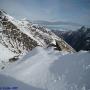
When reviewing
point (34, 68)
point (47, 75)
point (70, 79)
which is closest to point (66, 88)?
point (70, 79)

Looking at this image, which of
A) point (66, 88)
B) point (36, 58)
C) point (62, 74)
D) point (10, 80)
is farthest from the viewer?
point (36, 58)

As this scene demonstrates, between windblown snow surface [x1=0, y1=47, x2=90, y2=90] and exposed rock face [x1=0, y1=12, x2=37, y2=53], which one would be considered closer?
windblown snow surface [x1=0, y1=47, x2=90, y2=90]

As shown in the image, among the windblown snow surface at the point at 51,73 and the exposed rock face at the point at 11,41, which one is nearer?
the windblown snow surface at the point at 51,73

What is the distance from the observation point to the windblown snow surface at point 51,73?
8875mm

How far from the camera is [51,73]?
9.84 m

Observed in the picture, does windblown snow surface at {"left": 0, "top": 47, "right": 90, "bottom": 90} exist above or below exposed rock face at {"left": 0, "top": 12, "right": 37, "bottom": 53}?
above

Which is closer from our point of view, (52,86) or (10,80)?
(52,86)

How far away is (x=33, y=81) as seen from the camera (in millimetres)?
Answer: 9773

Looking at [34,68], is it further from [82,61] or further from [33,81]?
[82,61]

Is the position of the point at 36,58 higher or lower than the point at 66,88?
higher

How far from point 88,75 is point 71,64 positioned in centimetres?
126

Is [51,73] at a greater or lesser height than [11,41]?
greater

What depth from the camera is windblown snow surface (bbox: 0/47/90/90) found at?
8.88m

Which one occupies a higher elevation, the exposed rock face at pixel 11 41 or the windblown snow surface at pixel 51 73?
the windblown snow surface at pixel 51 73
